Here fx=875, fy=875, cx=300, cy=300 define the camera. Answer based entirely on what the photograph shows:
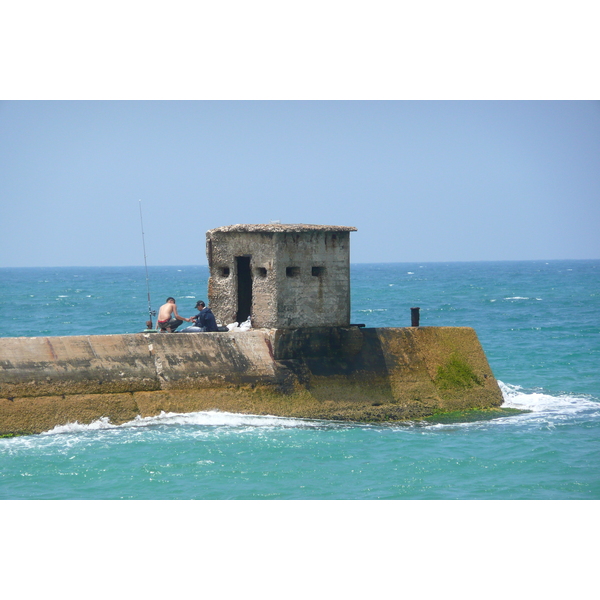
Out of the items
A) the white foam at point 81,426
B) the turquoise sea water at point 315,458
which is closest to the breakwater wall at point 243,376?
the white foam at point 81,426

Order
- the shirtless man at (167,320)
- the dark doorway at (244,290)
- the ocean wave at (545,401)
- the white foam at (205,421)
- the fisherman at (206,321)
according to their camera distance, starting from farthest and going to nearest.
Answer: the dark doorway at (244,290) < the ocean wave at (545,401) < the shirtless man at (167,320) < the fisherman at (206,321) < the white foam at (205,421)

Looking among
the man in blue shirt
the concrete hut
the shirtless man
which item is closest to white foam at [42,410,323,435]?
the man in blue shirt

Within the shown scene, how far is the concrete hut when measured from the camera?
53.6ft

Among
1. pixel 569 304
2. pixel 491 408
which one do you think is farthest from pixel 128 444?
pixel 569 304

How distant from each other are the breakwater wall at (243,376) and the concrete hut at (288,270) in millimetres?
347

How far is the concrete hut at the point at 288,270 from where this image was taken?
16344mm

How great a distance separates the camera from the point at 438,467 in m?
13.8

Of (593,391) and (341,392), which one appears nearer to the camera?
(341,392)

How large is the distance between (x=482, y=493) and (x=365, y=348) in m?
5.09

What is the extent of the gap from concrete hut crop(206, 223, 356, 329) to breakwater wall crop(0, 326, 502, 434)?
→ 347 mm

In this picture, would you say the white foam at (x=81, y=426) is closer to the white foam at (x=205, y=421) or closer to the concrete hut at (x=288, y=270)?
the white foam at (x=205, y=421)

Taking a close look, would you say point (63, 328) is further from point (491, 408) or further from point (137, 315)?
point (491, 408)

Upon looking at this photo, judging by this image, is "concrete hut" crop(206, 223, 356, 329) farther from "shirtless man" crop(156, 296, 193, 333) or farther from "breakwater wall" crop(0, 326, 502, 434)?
"shirtless man" crop(156, 296, 193, 333)

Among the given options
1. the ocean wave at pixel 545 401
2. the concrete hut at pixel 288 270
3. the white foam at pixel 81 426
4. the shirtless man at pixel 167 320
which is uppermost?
the concrete hut at pixel 288 270
